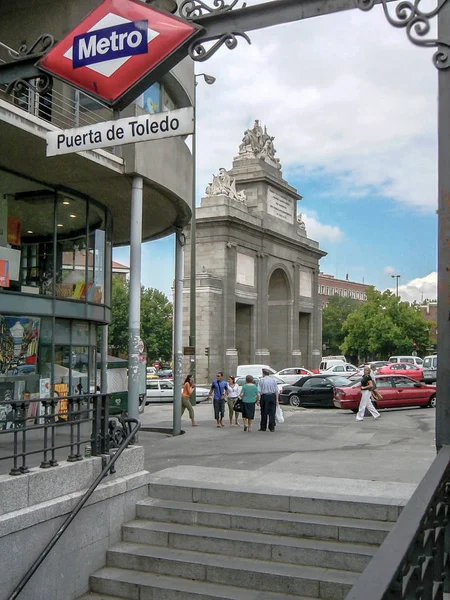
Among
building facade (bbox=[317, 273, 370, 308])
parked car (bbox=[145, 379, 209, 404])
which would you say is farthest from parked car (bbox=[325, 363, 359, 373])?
building facade (bbox=[317, 273, 370, 308])

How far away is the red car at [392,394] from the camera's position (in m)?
25.8

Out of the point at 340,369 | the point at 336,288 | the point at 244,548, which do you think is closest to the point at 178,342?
the point at 244,548

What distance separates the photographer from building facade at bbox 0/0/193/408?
14.2m

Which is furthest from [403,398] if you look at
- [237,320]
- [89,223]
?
[237,320]

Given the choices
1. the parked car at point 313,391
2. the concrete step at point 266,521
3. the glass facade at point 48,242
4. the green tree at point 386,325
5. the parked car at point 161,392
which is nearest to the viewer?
the concrete step at point 266,521

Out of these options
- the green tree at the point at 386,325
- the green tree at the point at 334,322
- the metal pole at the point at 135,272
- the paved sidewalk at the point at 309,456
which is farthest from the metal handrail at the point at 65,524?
the green tree at the point at 334,322

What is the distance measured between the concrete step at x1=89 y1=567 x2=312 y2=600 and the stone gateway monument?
1567 inches

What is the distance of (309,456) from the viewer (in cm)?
1308

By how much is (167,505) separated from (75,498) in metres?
1.65

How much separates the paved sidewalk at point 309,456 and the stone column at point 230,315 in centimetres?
2913

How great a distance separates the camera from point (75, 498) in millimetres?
7891

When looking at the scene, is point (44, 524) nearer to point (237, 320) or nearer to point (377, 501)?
point (377, 501)

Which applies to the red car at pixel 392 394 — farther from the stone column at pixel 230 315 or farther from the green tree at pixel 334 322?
the green tree at pixel 334 322

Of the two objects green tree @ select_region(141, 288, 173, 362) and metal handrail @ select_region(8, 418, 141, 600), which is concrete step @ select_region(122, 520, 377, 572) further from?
green tree @ select_region(141, 288, 173, 362)
